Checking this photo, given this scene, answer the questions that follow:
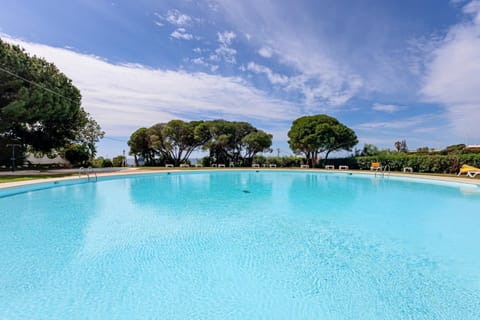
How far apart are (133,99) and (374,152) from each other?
2366cm

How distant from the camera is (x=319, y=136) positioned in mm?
21188

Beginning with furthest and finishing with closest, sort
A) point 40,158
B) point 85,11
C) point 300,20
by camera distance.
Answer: point 40,158, point 300,20, point 85,11

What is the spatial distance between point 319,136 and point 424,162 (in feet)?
27.4

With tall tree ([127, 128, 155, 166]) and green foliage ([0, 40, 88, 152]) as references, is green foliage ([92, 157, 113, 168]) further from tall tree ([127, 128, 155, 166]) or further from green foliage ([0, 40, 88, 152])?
green foliage ([0, 40, 88, 152])

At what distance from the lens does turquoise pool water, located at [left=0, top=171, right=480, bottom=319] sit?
224 cm

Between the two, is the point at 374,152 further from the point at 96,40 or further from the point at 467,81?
the point at 96,40

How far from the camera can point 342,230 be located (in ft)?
15.7

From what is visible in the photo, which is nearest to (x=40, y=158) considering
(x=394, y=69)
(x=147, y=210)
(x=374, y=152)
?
(x=147, y=210)

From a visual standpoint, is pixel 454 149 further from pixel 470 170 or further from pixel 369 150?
pixel 470 170

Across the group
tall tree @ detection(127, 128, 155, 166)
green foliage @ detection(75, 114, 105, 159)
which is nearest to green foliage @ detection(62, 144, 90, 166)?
green foliage @ detection(75, 114, 105, 159)

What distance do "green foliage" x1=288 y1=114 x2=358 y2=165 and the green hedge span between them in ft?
7.36

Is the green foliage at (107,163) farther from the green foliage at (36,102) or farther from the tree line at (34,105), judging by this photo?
the green foliage at (36,102)

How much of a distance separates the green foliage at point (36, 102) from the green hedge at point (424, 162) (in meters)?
Answer: 25.3

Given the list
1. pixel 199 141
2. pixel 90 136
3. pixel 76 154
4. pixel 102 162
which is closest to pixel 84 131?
pixel 90 136
